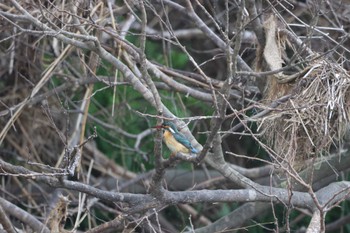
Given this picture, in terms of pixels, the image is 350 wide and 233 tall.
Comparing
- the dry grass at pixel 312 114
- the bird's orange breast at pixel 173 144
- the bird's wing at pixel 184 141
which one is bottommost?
the bird's orange breast at pixel 173 144

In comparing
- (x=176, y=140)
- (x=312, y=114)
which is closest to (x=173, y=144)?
(x=176, y=140)

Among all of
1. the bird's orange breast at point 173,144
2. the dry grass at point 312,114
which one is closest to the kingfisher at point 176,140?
the bird's orange breast at point 173,144

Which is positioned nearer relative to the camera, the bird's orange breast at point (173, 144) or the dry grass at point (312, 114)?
the dry grass at point (312, 114)

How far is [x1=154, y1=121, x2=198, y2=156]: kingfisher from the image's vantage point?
15.8 feet

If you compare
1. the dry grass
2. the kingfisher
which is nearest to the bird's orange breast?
the kingfisher

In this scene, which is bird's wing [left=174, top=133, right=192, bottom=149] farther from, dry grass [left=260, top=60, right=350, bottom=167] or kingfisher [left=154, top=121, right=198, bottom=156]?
dry grass [left=260, top=60, right=350, bottom=167]

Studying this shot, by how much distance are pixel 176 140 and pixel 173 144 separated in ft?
0.17

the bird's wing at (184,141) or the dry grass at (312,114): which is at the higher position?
the dry grass at (312,114)

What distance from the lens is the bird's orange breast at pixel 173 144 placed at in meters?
4.87

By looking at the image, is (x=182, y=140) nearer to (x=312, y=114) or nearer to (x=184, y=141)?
(x=184, y=141)

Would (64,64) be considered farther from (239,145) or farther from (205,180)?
(239,145)

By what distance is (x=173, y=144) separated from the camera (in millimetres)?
4977

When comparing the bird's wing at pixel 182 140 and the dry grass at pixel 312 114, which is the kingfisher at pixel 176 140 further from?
the dry grass at pixel 312 114

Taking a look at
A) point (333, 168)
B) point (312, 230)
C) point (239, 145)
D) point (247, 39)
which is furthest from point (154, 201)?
point (239, 145)
